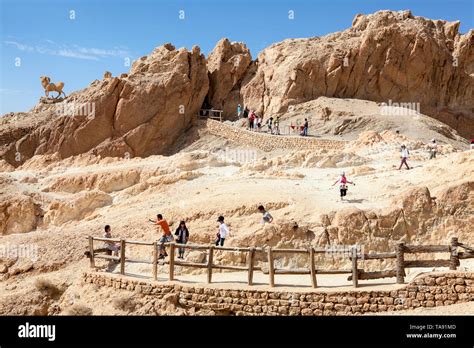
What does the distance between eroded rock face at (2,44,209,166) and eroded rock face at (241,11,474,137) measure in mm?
5801

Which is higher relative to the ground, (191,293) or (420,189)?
(420,189)

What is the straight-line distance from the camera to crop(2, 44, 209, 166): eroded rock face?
130 ft

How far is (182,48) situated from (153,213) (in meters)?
23.9

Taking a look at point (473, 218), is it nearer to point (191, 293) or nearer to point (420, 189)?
point (420, 189)

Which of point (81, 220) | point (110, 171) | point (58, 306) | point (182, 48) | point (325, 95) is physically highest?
point (182, 48)

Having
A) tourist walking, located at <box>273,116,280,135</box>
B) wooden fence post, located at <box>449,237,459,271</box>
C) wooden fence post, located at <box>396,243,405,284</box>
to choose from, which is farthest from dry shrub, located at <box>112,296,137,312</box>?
tourist walking, located at <box>273,116,280,135</box>

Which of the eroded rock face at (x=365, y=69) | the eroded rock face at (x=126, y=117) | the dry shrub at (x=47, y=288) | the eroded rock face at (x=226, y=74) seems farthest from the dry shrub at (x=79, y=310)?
the eroded rock face at (x=226, y=74)

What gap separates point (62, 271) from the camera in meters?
19.0

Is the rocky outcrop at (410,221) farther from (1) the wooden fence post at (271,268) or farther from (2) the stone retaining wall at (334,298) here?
(2) the stone retaining wall at (334,298)

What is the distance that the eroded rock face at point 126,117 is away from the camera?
3962 cm

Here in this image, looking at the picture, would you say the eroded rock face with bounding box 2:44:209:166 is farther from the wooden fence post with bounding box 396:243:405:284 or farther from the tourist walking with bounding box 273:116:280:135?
the wooden fence post with bounding box 396:243:405:284
